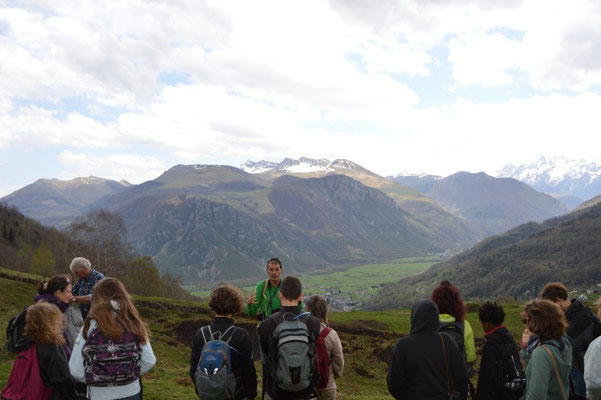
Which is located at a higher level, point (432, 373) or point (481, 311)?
point (481, 311)

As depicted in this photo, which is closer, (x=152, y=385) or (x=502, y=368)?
(x=502, y=368)

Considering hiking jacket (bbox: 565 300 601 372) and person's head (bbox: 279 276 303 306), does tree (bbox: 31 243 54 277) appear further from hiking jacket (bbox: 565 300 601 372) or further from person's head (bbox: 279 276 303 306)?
hiking jacket (bbox: 565 300 601 372)

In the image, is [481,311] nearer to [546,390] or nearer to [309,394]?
[546,390]

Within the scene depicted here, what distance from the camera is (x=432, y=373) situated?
7.46m

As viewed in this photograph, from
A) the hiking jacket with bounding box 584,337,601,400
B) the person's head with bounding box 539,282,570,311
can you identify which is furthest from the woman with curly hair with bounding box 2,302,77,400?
the person's head with bounding box 539,282,570,311

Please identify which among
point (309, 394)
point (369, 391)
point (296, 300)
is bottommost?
point (369, 391)

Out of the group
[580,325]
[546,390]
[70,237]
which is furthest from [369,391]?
[70,237]

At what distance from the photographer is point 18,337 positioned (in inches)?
334

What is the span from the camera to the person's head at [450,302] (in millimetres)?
9055

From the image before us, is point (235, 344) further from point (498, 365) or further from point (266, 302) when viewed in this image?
point (498, 365)

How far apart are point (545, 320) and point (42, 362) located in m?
9.88

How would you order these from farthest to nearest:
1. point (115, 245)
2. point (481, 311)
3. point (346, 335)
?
point (115, 245)
point (346, 335)
point (481, 311)

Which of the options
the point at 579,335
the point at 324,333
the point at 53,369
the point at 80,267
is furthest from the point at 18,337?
the point at 579,335

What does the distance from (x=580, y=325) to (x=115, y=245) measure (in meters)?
72.9
